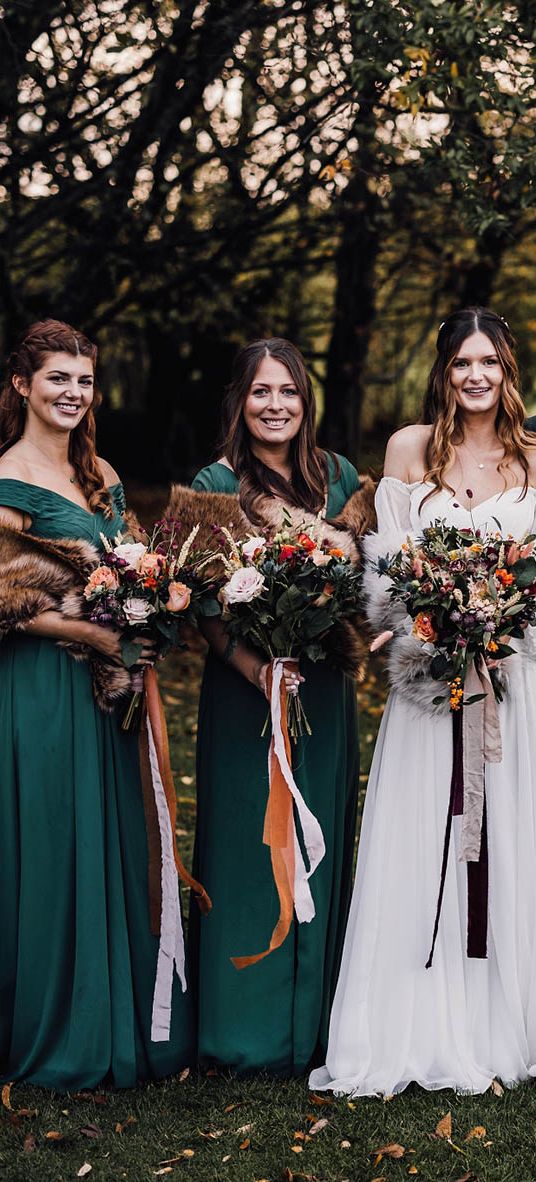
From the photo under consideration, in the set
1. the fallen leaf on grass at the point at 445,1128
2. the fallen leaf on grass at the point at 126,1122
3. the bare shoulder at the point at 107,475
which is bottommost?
the fallen leaf on grass at the point at 126,1122

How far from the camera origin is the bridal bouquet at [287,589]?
167 inches

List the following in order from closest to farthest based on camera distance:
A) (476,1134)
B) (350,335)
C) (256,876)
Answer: (476,1134) → (256,876) → (350,335)

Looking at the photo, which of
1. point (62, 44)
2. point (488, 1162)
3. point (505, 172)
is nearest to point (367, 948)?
point (488, 1162)

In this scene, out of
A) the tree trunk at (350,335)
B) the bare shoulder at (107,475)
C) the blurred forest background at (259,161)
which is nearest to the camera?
the bare shoulder at (107,475)

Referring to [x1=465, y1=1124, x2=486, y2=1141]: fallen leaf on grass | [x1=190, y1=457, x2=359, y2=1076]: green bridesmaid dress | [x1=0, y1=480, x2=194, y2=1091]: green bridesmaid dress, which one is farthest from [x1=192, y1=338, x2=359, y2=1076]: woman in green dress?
[x1=465, y1=1124, x2=486, y2=1141]: fallen leaf on grass

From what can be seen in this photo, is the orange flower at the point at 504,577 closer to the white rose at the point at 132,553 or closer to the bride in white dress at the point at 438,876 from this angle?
the bride in white dress at the point at 438,876

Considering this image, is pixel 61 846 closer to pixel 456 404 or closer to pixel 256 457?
pixel 256 457

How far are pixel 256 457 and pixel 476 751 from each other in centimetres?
142

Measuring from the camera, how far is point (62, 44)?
8.20 meters

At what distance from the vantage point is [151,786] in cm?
462

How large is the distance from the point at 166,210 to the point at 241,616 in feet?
Result: 23.1

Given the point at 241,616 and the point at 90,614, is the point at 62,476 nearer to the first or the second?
the point at 90,614

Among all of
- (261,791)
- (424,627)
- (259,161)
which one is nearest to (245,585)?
(424,627)

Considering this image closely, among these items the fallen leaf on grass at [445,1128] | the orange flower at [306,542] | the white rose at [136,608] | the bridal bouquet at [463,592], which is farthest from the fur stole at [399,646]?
the fallen leaf on grass at [445,1128]
